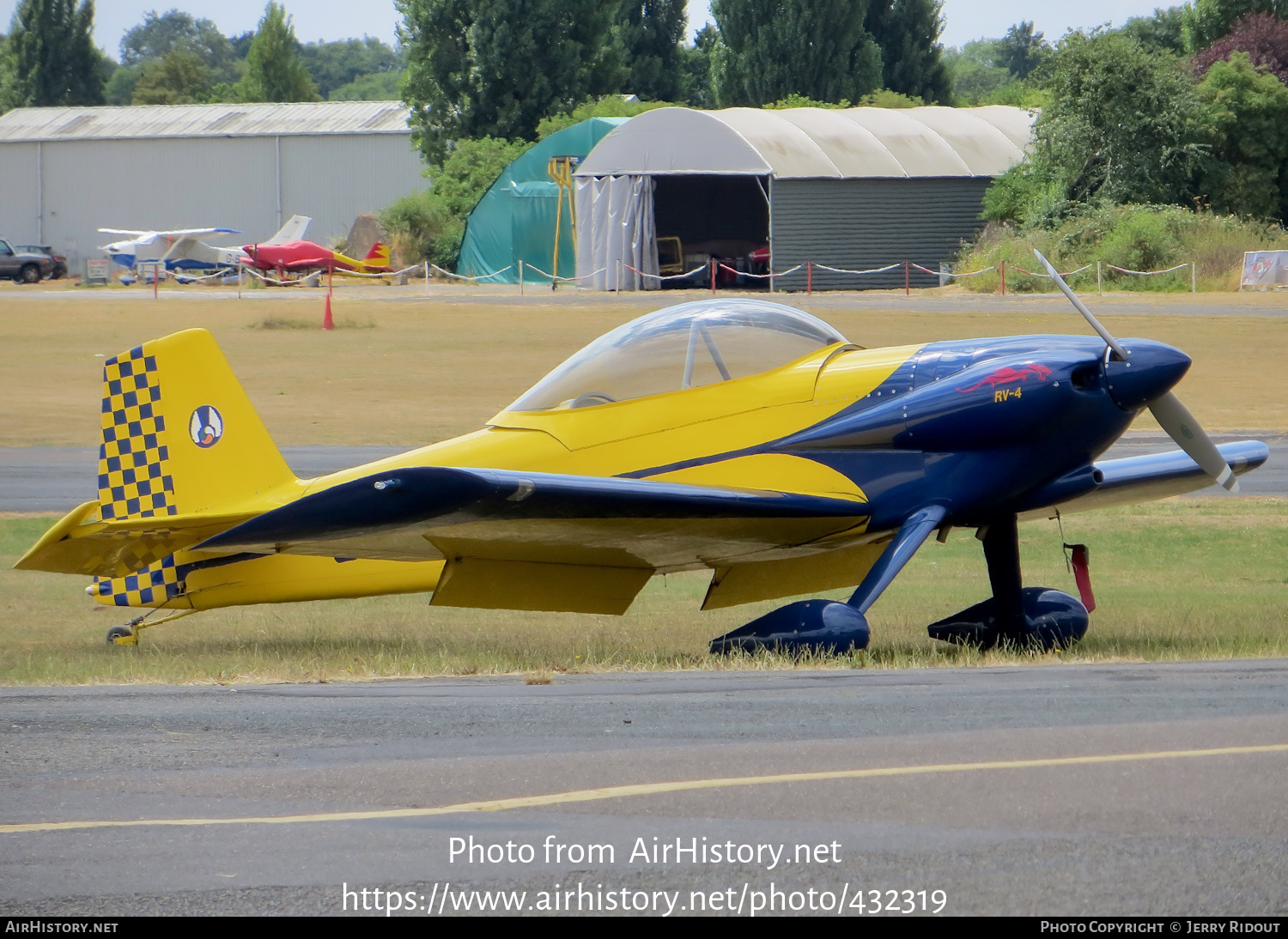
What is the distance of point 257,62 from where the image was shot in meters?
104

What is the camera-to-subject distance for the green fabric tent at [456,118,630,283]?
50750 mm

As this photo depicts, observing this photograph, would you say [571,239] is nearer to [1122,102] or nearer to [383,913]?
[1122,102]

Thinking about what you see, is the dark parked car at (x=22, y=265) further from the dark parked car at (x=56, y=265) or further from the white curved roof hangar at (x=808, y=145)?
the white curved roof hangar at (x=808, y=145)

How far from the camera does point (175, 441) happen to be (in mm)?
9188

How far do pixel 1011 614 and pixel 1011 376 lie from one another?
5.26ft

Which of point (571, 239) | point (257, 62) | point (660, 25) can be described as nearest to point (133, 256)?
point (571, 239)

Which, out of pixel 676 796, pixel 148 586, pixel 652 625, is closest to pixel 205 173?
pixel 652 625

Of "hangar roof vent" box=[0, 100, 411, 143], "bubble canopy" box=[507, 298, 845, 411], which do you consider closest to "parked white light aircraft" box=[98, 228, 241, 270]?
"hangar roof vent" box=[0, 100, 411, 143]

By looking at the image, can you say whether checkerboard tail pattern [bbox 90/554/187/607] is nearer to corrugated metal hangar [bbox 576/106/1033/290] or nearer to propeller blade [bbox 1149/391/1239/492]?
propeller blade [bbox 1149/391/1239/492]

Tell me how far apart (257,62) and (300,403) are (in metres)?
86.1

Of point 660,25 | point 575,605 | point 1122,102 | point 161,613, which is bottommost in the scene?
point 161,613

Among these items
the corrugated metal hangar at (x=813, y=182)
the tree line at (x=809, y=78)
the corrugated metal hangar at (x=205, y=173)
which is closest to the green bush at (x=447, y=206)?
the tree line at (x=809, y=78)

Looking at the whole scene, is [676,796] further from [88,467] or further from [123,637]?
[88,467]

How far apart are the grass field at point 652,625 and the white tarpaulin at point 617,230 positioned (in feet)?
101
